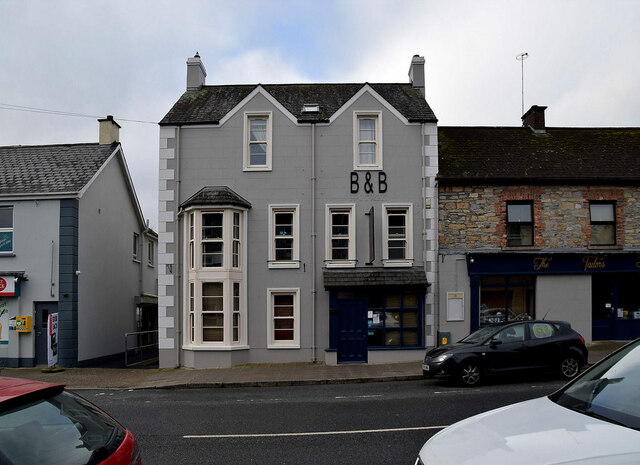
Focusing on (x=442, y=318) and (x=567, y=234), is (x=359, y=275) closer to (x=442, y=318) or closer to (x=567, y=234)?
(x=442, y=318)

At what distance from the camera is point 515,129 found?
21.5 m

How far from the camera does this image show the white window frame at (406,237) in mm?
18484

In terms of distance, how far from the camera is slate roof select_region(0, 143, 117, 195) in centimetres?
1972

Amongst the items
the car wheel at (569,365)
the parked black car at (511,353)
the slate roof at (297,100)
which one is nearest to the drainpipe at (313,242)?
the slate roof at (297,100)

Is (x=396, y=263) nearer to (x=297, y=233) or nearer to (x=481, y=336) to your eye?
(x=297, y=233)

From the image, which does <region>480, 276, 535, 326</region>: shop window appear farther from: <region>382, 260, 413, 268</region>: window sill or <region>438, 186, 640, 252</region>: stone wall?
<region>382, 260, 413, 268</region>: window sill

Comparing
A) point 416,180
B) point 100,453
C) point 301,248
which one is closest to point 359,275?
point 301,248

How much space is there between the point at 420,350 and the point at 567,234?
20.7ft

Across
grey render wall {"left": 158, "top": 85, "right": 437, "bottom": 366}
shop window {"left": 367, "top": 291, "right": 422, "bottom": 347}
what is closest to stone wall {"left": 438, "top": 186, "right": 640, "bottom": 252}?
grey render wall {"left": 158, "top": 85, "right": 437, "bottom": 366}

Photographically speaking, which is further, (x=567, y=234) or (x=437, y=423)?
(x=567, y=234)

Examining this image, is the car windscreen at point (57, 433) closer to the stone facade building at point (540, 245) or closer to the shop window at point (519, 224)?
the stone facade building at point (540, 245)

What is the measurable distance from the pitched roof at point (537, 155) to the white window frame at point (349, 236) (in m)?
3.17

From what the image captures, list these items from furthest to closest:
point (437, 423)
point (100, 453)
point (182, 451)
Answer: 1. point (437, 423)
2. point (182, 451)
3. point (100, 453)

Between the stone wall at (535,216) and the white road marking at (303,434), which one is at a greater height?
the stone wall at (535,216)
